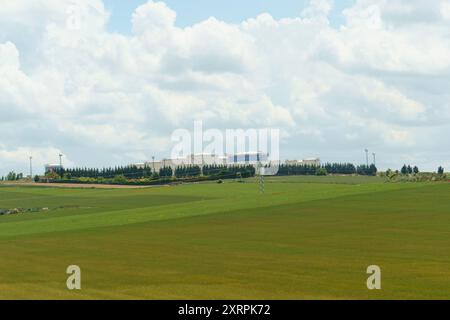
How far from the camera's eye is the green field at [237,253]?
72.8ft

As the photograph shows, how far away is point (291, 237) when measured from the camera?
39.2 m

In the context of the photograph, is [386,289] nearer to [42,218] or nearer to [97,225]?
[97,225]

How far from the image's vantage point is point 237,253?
32.2m

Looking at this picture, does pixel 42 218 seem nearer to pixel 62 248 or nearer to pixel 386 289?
pixel 62 248

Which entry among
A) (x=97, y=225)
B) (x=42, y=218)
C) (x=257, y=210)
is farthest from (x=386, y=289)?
(x=42, y=218)

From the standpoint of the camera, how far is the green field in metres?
22.2
